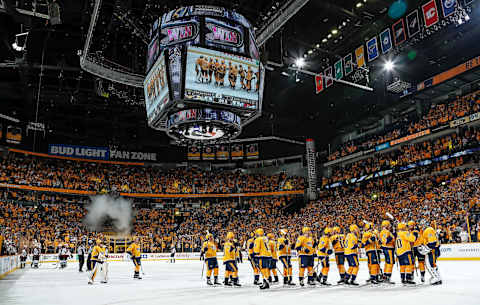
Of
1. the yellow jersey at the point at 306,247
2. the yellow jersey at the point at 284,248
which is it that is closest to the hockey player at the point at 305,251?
the yellow jersey at the point at 306,247

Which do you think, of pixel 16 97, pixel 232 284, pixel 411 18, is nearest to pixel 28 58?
pixel 16 97

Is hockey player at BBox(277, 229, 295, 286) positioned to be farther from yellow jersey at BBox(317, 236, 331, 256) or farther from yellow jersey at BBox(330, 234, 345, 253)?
yellow jersey at BBox(330, 234, 345, 253)

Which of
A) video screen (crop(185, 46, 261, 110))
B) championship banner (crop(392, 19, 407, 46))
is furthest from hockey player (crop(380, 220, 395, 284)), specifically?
championship banner (crop(392, 19, 407, 46))

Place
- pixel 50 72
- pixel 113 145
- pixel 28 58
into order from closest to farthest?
pixel 28 58, pixel 50 72, pixel 113 145

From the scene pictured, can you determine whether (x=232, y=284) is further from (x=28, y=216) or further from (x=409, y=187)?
(x=28, y=216)

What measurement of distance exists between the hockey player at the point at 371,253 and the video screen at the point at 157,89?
9.59 meters

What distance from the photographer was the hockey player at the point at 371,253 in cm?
1166

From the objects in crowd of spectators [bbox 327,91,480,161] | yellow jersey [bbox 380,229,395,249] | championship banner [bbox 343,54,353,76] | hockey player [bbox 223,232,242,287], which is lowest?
hockey player [bbox 223,232,242,287]

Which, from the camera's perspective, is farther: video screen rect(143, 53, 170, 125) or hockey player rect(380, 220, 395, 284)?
video screen rect(143, 53, 170, 125)

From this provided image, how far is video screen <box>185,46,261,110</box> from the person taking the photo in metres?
16.3

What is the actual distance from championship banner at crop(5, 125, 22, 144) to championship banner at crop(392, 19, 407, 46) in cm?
3911

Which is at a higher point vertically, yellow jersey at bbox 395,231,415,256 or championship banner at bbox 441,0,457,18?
championship banner at bbox 441,0,457,18

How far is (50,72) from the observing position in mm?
28000

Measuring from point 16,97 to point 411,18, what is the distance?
100 feet
